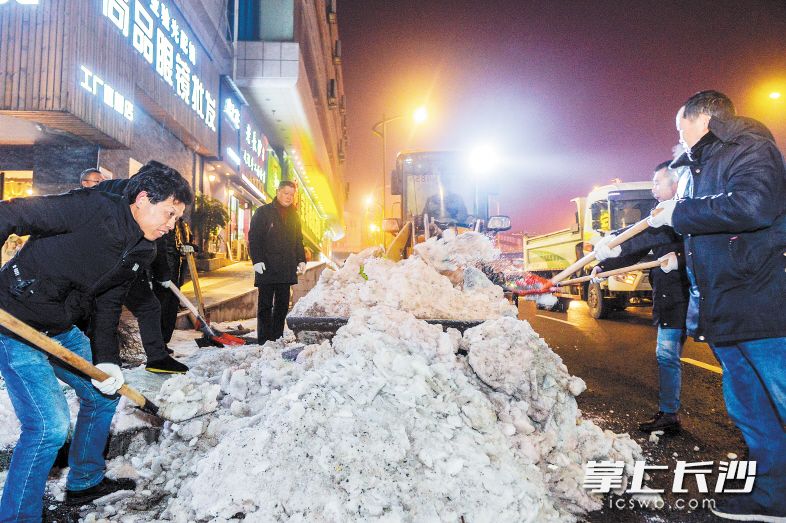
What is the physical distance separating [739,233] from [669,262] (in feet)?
4.02

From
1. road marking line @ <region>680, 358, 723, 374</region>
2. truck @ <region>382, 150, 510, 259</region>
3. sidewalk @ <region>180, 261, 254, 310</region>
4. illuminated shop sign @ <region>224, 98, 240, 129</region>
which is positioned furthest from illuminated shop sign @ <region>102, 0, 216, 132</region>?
road marking line @ <region>680, 358, 723, 374</region>

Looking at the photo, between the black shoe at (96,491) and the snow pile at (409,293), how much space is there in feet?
6.01

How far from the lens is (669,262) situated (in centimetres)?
329

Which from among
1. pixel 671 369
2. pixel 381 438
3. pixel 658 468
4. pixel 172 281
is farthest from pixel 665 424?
pixel 172 281

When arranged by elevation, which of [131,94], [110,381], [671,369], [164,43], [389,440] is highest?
[164,43]

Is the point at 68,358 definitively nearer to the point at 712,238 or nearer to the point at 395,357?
the point at 395,357

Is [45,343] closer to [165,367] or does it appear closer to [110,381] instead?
[110,381]

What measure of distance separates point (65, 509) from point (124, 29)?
8.83m

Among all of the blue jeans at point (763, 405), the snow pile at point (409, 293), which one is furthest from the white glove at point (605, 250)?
the blue jeans at point (763, 405)

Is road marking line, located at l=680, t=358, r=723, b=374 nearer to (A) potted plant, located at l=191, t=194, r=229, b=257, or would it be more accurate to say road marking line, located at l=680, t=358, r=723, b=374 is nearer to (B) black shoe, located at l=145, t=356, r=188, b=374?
(B) black shoe, located at l=145, t=356, r=188, b=374

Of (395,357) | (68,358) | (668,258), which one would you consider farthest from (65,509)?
(668,258)

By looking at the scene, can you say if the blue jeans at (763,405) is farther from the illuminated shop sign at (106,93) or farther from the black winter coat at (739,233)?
the illuminated shop sign at (106,93)

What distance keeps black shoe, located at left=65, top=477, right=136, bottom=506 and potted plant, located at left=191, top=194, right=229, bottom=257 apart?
37.6 feet

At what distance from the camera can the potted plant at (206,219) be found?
42.4ft
